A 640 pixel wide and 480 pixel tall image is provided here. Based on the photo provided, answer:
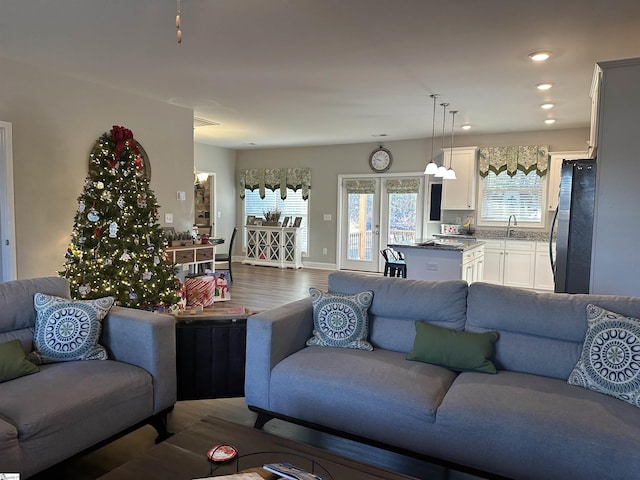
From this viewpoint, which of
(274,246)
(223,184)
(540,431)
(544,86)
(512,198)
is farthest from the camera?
(223,184)

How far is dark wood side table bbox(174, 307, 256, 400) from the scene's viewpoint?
285 cm

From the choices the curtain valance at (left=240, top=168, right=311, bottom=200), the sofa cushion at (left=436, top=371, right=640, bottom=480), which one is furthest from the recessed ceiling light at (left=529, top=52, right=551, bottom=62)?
the curtain valance at (left=240, top=168, right=311, bottom=200)

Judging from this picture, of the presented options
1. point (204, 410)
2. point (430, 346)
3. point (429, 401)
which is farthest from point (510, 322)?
point (204, 410)

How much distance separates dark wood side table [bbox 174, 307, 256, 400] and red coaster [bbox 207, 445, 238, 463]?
134cm

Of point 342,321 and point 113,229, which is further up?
point 113,229

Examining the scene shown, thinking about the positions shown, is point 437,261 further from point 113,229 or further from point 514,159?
point 113,229

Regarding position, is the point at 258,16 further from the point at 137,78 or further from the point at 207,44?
the point at 137,78

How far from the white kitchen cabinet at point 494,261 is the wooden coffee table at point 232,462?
6.27 metres

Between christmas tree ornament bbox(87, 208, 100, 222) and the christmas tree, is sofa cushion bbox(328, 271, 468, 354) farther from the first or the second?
christmas tree ornament bbox(87, 208, 100, 222)

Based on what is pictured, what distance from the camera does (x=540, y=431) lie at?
1826 millimetres

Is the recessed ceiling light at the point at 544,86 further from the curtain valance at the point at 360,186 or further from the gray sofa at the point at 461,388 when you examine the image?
the curtain valance at the point at 360,186

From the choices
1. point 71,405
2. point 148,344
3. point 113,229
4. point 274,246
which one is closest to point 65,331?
point 148,344

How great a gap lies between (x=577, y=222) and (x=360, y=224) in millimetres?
5670

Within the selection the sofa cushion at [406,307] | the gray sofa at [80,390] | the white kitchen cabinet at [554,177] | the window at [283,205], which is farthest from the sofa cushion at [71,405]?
the window at [283,205]
